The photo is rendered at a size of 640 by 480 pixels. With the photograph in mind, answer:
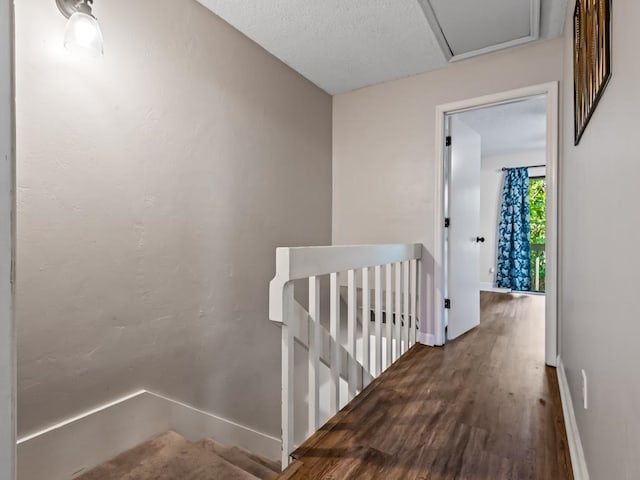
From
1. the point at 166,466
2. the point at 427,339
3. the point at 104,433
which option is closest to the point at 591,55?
the point at 427,339

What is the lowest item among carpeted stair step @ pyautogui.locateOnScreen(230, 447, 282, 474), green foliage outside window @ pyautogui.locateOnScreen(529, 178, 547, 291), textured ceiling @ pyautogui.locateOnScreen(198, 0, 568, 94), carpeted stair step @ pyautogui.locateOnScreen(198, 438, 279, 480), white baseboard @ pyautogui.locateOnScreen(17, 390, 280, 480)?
carpeted stair step @ pyautogui.locateOnScreen(230, 447, 282, 474)

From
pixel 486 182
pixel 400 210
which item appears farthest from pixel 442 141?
pixel 486 182

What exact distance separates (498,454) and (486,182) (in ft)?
17.0

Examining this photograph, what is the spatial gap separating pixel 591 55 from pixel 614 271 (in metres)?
0.77

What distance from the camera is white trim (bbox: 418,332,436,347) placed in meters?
2.74

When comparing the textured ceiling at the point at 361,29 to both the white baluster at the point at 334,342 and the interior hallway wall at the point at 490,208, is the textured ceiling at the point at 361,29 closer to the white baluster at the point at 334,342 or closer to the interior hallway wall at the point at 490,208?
the white baluster at the point at 334,342

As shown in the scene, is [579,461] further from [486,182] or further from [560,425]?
[486,182]

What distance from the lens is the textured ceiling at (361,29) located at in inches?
79.0

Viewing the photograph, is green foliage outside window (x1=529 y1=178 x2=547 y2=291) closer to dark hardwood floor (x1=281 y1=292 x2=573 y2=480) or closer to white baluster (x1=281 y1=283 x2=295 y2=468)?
dark hardwood floor (x1=281 y1=292 x2=573 y2=480)

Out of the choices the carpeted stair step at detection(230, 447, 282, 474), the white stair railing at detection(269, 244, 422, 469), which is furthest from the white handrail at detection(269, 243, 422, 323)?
the carpeted stair step at detection(230, 447, 282, 474)

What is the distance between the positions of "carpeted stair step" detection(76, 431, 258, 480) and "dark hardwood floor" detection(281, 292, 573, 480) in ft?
1.38

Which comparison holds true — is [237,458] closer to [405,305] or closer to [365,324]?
[365,324]

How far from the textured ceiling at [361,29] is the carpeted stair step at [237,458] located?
2566mm

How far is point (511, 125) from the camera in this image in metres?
4.06
